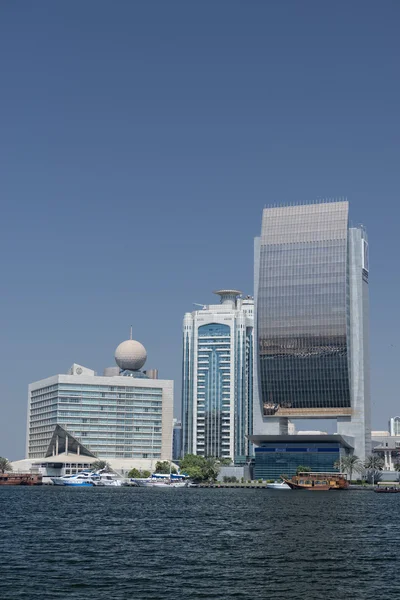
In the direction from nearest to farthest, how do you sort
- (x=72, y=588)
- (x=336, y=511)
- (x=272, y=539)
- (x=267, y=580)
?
(x=72, y=588), (x=267, y=580), (x=272, y=539), (x=336, y=511)

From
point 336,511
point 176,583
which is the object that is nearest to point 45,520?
point 336,511

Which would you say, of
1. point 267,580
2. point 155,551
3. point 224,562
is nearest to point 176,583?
point 267,580

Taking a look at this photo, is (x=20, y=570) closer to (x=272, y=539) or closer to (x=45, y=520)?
(x=272, y=539)

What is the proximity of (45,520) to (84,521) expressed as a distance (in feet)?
18.3

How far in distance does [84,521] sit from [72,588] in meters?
55.5

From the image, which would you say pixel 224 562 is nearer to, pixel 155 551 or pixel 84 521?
pixel 155 551

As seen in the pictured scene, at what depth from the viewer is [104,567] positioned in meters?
69.2

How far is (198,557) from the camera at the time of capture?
76062 mm

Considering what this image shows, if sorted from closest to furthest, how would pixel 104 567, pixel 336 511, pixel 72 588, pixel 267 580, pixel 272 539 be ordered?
pixel 72 588 < pixel 267 580 < pixel 104 567 < pixel 272 539 < pixel 336 511

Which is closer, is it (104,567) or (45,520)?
(104,567)

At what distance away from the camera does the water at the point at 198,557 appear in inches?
2366

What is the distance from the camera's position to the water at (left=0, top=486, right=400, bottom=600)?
197 ft

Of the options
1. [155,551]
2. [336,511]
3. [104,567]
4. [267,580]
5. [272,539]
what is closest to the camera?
[267,580]

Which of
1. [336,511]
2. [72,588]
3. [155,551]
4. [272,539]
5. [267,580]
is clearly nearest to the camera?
[72,588]
